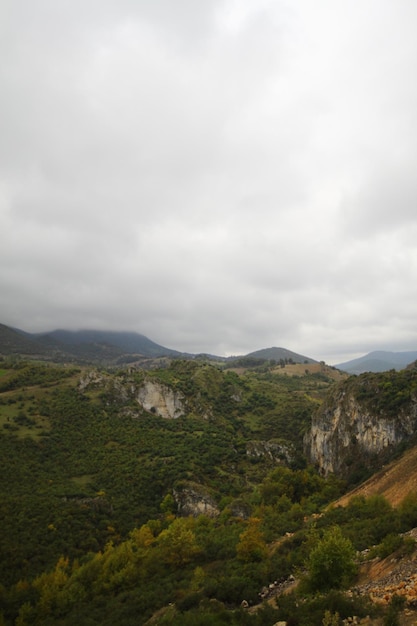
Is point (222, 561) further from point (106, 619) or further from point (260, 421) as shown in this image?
point (260, 421)

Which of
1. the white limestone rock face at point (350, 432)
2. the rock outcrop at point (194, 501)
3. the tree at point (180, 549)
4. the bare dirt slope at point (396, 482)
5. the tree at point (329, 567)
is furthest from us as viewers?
the rock outcrop at point (194, 501)

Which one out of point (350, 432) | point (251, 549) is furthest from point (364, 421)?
point (251, 549)

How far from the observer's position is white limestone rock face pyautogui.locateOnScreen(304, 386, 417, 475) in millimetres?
66688

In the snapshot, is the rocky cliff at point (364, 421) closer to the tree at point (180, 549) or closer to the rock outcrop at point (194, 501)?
the rock outcrop at point (194, 501)

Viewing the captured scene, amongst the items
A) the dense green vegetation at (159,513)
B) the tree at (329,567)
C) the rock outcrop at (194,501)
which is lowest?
the rock outcrop at (194,501)

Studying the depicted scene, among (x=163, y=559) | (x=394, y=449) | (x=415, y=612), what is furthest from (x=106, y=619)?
(x=394, y=449)

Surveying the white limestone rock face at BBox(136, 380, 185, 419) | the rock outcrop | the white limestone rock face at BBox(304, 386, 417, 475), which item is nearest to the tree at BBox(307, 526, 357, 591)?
the white limestone rock face at BBox(304, 386, 417, 475)

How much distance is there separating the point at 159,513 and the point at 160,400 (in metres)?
52.0

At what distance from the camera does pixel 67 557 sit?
52688mm

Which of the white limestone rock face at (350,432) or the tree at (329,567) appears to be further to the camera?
the white limestone rock face at (350,432)

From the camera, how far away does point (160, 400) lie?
12219cm

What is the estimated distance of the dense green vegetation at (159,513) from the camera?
2961 cm

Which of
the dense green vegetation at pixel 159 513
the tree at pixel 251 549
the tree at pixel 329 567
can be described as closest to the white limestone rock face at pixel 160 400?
the dense green vegetation at pixel 159 513

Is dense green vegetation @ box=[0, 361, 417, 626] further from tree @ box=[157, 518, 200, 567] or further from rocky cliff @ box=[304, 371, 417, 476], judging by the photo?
rocky cliff @ box=[304, 371, 417, 476]
